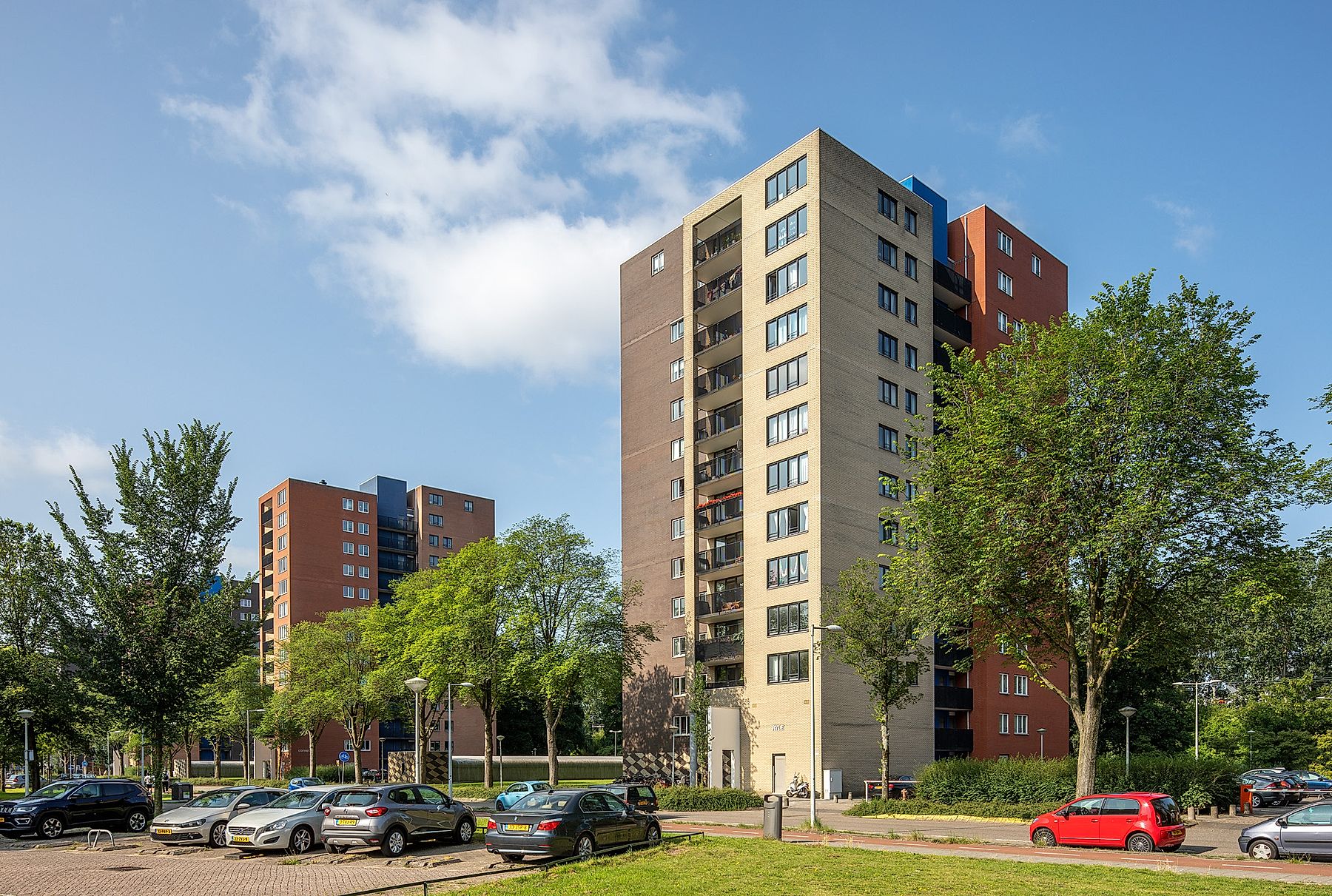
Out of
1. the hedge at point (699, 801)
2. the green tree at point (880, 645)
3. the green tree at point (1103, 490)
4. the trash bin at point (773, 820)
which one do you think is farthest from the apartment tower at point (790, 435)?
the trash bin at point (773, 820)

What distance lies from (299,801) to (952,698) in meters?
46.7

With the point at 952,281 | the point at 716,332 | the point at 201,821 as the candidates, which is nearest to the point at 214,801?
the point at 201,821

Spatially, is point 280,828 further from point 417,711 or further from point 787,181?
point 787,181

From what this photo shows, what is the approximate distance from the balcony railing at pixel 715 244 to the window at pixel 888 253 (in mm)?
9688

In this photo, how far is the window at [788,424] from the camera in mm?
60688

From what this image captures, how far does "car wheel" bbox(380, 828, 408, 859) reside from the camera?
87.7 ft

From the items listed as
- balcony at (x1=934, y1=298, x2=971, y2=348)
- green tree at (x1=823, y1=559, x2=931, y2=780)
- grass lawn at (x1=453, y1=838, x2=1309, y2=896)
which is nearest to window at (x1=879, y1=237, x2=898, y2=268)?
balcony at (x1=934, y1=298, x2=971, y2=348)

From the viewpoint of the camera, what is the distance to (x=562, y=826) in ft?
79.4

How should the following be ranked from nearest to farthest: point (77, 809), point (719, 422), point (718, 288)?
1. point (77, 809)
2. point (719, 422)
3. point (718, 288)

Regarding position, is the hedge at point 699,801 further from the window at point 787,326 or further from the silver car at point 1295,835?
the window at point 787,326

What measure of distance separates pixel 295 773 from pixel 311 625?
71.2 feet

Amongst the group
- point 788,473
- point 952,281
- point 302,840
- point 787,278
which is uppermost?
point 952,281

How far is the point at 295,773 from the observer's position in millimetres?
99875

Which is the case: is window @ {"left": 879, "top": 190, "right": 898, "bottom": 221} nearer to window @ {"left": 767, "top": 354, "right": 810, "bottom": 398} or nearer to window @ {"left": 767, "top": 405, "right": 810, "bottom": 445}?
window @ {"left": 767, "top": 354, "right": 810, "bottom": 398}
